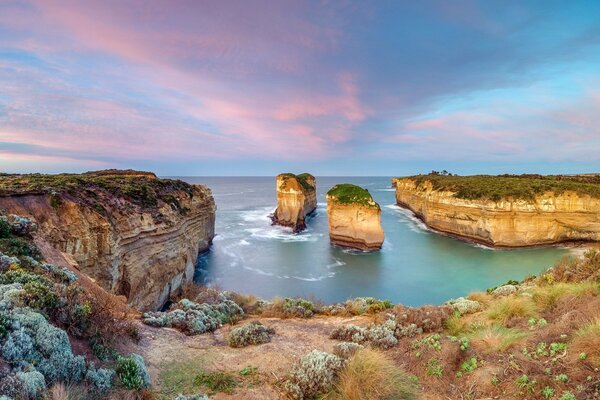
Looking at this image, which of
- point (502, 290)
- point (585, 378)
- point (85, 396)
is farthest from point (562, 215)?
point (85, 396)

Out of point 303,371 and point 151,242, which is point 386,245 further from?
point 303,371

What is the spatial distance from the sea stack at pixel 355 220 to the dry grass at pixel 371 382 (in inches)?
1119

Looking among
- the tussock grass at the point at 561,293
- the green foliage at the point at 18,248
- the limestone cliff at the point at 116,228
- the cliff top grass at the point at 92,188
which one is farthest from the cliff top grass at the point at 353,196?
the green foliage at the point at 18,248

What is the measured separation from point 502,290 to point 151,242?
55.6 feet

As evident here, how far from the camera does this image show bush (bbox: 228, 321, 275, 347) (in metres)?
7.98

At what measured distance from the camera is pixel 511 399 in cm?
487

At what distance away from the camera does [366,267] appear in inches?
1125

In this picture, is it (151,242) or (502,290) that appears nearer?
(502,290)

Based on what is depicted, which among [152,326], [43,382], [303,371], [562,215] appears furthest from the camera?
[562,215]

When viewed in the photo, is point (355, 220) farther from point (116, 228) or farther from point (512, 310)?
point (512, 310)

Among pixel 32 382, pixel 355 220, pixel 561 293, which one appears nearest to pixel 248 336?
pixel 32 382

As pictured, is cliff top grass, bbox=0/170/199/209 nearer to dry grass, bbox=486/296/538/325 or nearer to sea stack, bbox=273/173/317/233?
dry grass, bbox=486/296/538/325

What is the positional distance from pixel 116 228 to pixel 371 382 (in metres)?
14.2

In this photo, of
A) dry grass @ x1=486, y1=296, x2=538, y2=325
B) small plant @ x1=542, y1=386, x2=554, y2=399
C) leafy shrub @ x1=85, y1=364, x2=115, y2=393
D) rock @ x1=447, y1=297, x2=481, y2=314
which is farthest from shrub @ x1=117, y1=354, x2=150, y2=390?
rock @ x1=447, y1=297, x2=481, y2=314
